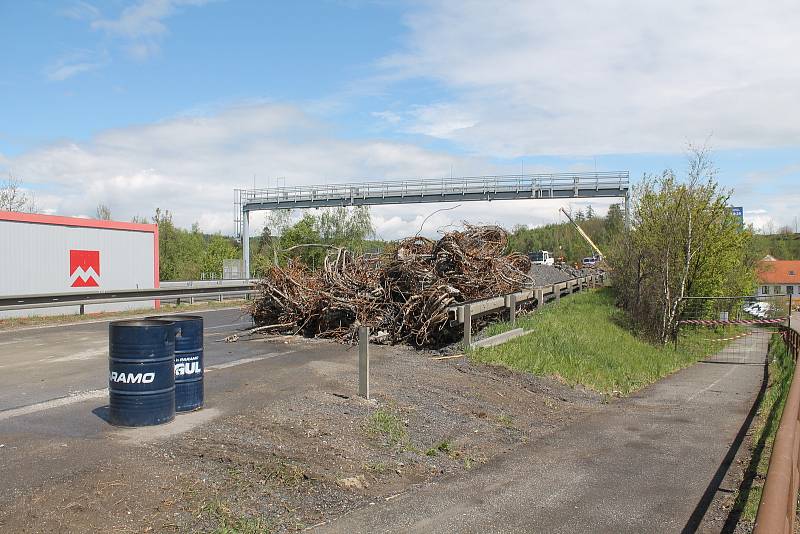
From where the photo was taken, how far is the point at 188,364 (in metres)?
7.17

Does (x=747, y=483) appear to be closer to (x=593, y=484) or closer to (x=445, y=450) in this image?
(x=593, y=484)

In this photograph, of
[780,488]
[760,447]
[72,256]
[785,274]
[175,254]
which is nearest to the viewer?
[780,488]

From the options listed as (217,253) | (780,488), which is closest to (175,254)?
(217,253)

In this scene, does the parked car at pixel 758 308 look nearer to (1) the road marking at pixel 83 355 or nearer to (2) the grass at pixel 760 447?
(2) the grass at pixel 760 447

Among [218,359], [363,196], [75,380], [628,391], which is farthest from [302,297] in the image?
[363,196]

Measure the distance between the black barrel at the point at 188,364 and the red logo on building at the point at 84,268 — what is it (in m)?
19.4

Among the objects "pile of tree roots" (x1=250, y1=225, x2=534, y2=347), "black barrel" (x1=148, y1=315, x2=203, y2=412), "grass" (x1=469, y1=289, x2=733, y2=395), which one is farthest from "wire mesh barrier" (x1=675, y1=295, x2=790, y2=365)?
"black barrel" (x1=148, y1=315, x2=203, y2=412)

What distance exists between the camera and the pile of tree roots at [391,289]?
1316 centimetres

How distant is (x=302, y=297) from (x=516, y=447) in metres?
7.36

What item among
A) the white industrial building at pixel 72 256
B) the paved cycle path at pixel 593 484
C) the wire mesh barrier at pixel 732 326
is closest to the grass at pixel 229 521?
the paved cycle path at pixel 593 484

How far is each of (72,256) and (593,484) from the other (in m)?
22.8

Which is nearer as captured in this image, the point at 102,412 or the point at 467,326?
the point at 102,412

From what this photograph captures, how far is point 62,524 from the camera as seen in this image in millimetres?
4297

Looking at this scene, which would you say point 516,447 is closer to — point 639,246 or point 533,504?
point 533,504
